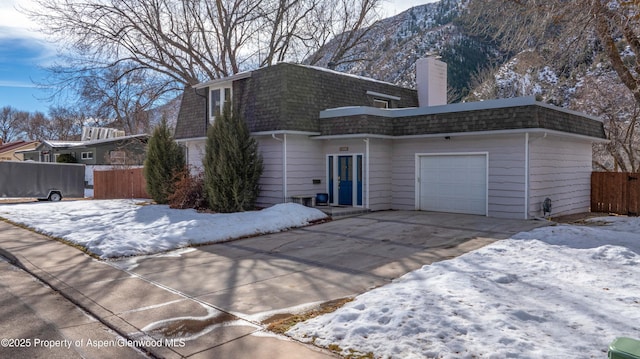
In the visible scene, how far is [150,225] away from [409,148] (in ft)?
27.6

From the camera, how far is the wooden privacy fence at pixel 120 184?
22547 mm

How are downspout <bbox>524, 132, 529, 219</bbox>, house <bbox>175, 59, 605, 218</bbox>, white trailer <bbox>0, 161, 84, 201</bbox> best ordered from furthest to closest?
white trailer <bbox>0, 161, 84, 201</bbox> → house <bbox>175, 59, 605, 218</bbox> → downspout <bbox>524, 132, 529, 219</bbox>

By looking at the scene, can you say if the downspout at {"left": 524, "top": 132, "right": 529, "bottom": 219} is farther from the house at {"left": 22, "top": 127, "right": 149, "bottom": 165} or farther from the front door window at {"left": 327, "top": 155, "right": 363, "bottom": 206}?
the house at {"left": 22, "top": 127, "right": 149, "bottom": 165}

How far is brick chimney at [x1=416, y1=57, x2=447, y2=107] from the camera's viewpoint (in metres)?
18.4

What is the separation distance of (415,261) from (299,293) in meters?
2.50

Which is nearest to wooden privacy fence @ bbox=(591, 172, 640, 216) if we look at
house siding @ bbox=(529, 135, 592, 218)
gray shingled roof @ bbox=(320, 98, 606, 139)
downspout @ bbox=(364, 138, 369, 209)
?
house siding @ bbox=(529, 135, 592, 218)

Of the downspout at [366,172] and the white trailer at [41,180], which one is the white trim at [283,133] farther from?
the white trailer at [41,180]

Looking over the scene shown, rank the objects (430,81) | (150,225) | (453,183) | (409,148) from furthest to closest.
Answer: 1. (430,81)
2. (409,148)
3. (453,183)
4. (150,225)

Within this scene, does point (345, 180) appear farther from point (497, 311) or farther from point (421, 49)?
point (421, 49)

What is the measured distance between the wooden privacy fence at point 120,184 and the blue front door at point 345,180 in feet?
42.1

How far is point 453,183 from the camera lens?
42.6ft

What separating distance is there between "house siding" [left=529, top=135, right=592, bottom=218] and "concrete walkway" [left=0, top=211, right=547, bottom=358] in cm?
163

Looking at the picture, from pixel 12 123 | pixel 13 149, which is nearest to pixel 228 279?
pixel 13 149

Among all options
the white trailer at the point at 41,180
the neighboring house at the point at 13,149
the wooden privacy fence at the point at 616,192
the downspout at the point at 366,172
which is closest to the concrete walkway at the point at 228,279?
the downspout at the point at 366,172
